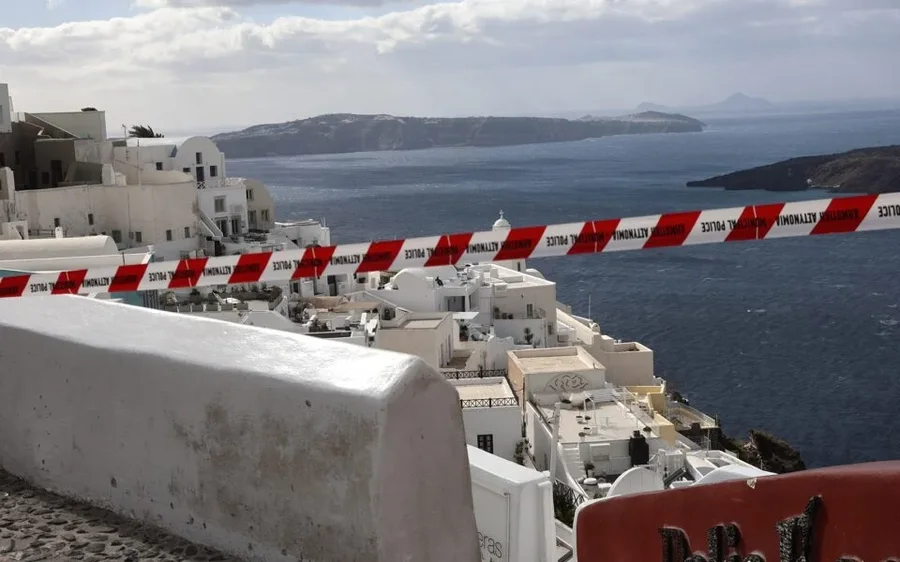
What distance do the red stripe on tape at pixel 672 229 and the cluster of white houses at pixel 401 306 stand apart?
392 inches

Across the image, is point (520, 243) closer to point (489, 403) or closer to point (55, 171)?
point (489, 403)

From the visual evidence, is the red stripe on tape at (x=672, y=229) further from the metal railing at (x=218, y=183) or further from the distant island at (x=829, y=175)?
the distant island at (x=829, y=175)

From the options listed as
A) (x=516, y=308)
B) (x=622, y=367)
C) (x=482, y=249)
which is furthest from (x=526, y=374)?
(x=482, y=249)

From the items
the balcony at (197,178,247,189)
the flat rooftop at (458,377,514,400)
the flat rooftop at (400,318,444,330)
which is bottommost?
the flat rooftop at (458,377,514,400)

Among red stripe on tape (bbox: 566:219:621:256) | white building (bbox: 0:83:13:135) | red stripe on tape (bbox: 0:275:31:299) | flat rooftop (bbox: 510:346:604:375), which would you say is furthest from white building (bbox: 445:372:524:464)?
white building (bbox: 0:83:13:135)

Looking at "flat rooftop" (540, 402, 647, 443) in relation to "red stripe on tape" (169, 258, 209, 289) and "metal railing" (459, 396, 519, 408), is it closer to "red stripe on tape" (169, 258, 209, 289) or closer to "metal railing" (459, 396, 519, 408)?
"metal railing" (459, 396, 519, 408)

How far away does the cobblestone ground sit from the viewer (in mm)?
4047

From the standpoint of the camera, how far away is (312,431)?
12.2 feet

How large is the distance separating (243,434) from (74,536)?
87 centimetres

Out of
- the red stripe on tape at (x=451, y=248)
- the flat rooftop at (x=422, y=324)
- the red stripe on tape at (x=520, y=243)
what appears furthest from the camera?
the flat rooftop at (x=422, y=324)

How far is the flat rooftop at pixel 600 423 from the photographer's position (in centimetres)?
2028

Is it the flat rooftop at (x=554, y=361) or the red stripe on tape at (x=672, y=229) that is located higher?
the red stripe on tape at (x=672, y=229)

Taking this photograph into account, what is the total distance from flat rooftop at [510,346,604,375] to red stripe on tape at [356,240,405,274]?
17887 millimetres

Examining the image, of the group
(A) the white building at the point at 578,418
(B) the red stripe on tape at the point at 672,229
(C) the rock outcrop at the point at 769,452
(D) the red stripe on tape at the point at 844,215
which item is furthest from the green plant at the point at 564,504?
(C) the rock outcrop at the point at 769,452
